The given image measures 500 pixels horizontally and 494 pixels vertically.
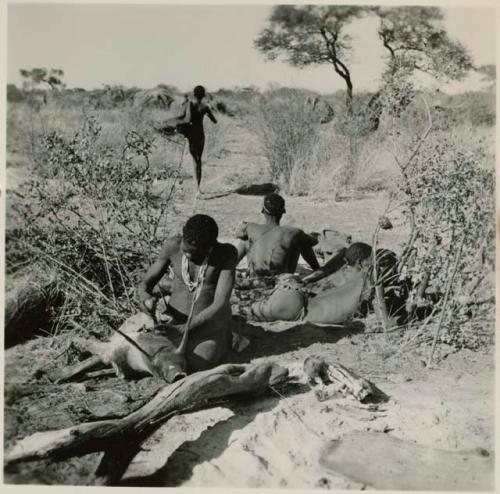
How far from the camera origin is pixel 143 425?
21.4 ft

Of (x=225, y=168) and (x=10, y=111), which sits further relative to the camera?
(x=225, y=168)

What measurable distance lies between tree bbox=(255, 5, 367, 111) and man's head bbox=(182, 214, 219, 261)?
1878 mm

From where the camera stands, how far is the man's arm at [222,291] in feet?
23.0

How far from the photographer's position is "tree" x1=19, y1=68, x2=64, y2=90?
25.0 ft

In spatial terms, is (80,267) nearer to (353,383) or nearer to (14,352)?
(14,352)

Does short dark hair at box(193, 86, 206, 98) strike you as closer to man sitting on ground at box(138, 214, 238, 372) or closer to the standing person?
the standing person

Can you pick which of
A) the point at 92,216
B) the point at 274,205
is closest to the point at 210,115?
the point at 274,205

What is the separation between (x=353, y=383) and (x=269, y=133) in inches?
118

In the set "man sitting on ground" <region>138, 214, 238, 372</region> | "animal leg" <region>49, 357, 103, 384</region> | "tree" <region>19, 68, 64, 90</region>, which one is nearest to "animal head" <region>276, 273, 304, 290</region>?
"man sitting on ground" <region>138, 214, 238, 372</region>

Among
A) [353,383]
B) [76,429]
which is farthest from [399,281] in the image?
[76,429]

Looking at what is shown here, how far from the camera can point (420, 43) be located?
773cm

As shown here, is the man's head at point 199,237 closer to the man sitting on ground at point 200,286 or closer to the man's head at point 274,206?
the man sitting on ground at point 200,286

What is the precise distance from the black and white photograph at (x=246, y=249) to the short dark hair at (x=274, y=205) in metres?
0.01

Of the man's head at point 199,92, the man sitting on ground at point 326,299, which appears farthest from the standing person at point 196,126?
the man sitting on ground at point 326,299
